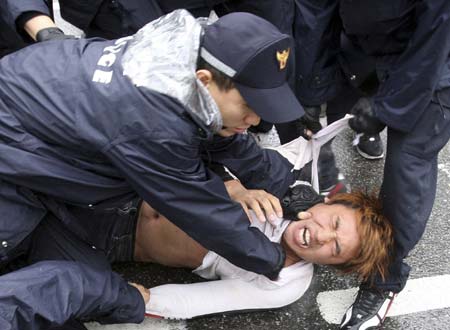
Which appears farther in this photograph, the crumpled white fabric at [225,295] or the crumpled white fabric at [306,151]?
the crumpled white fabric at [306,151]

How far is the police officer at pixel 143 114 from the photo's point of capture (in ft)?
6.02

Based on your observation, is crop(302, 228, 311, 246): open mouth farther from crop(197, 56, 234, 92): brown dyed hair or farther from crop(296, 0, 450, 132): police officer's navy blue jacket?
crop(197, 56, 234, 92): brown dyed hair

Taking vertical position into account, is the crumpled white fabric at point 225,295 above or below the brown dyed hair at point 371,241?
below

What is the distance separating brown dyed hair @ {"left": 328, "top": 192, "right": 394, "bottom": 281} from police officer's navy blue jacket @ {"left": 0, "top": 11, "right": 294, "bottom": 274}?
0.58 m

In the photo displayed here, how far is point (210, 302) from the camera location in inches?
98.9

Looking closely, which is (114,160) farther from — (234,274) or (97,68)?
(234,274)

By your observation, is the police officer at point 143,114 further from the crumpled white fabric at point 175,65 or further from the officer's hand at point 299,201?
the officer's hand at point 299,201

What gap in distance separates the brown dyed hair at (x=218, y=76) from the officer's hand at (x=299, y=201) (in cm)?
94

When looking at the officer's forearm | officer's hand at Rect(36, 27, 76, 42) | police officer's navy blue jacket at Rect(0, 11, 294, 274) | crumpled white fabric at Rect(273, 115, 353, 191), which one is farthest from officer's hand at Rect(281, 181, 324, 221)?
the officer's forearm

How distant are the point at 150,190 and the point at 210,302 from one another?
80 cm

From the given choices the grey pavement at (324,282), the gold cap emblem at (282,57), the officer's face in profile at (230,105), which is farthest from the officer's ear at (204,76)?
the grey pavement at (324,282)

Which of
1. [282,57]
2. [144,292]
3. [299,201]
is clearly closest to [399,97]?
[282,57]

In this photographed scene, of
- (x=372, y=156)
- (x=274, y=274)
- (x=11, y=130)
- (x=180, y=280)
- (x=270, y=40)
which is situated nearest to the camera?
(x=270, y=40)

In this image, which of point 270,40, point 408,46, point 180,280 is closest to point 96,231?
point 180,280
